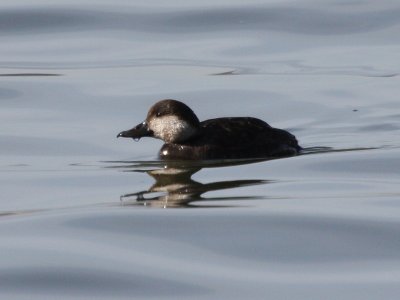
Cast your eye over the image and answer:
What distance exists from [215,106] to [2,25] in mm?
5119

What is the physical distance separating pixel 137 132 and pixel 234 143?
81cm

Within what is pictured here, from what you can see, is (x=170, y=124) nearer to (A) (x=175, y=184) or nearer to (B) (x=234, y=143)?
(B) (x=234, y=143)

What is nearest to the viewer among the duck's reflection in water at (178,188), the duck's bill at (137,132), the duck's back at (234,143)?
the duck's reflection in water at (178,188)

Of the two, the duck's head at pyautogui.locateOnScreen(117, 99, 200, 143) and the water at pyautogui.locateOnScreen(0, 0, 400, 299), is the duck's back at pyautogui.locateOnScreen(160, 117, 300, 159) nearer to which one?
the duck's head at pyautogui.locateOnScreen(117, 99, 200, 143)

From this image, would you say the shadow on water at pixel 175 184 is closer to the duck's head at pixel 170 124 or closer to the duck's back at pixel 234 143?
the duck's back at pixel 234 143

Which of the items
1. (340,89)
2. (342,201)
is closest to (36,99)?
(340,89)

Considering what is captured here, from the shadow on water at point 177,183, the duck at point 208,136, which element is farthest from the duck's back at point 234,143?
the shadow on water at point 177,183

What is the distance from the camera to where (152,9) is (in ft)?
63.6

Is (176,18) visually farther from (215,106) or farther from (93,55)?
(215,106)

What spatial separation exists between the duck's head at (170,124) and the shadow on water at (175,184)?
1.03ft

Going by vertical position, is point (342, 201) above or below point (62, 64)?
below

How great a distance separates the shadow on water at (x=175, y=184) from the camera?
988 centimetres

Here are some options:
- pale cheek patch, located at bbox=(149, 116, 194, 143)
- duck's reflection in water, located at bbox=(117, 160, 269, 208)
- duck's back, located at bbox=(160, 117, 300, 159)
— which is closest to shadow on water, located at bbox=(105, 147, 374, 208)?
duck's reflection in water, located at bbox=(117, 160, 269, 208)

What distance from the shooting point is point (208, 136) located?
39.0ft
